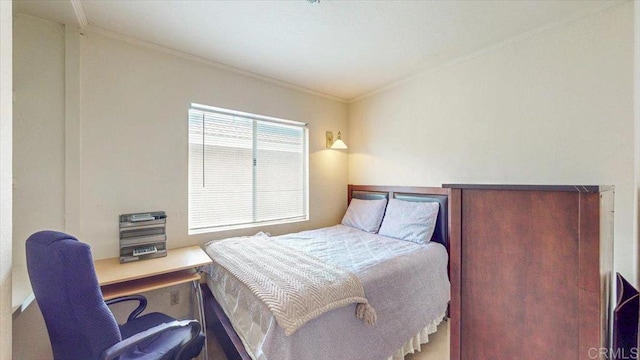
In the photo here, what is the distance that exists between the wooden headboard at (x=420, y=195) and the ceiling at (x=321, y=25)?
1.36m

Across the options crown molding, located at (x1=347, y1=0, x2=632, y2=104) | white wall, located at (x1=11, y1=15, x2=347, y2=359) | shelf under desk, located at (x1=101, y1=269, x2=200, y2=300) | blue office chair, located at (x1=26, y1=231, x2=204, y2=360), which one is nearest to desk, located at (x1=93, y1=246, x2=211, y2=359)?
shelf under desk, located at (x1=101, y1=269, x2=200, y2=300)

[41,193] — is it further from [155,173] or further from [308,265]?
[308,265]

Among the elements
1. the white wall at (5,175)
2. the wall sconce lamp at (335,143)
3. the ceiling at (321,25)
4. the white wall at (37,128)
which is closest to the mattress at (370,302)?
the white wall at (5,175)

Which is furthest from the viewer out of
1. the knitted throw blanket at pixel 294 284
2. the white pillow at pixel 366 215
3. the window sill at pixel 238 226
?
the white pillow at pixel 366 215

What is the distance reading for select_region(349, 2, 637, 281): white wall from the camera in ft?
5.52

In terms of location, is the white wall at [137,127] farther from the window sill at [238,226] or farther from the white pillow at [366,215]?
the white pillow at [366,215]

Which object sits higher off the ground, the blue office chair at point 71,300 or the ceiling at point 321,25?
the ceiling at point 321,25

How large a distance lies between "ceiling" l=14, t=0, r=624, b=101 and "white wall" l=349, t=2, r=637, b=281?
18cm

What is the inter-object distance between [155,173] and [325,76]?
6.70 ft

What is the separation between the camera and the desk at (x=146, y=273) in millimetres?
1647

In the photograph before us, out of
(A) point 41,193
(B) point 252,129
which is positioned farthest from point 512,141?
(A) point 41,193

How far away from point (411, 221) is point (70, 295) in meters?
2.54

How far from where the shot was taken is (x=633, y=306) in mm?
866

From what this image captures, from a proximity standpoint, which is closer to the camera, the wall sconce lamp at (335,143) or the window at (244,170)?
the window at (244,170)
